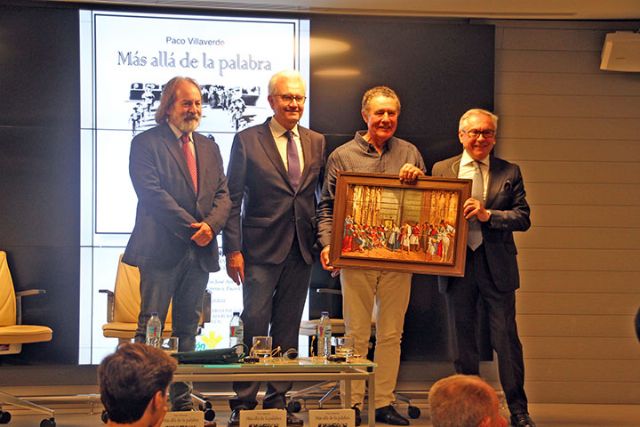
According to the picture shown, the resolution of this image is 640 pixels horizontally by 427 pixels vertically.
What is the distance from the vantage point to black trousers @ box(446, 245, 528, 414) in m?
5.34

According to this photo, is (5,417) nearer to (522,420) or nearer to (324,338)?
(324,338)

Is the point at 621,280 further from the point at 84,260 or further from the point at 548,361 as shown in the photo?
the point at 84,260

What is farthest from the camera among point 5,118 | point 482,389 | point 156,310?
point 5,118

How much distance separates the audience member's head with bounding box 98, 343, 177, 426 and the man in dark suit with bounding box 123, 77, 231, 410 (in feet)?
8.40

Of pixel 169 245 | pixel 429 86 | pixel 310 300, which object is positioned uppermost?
pixel 429 86

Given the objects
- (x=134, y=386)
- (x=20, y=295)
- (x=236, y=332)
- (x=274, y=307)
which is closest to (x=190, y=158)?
(x=274, y=307)

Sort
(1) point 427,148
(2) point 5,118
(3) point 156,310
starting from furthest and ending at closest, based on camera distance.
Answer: (1) point 427,148 < (2) point 5,118 < (3) point 156,310

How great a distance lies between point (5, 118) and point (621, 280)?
4.48 metres

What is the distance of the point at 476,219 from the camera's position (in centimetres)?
534

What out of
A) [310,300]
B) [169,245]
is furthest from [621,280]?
[169,245]

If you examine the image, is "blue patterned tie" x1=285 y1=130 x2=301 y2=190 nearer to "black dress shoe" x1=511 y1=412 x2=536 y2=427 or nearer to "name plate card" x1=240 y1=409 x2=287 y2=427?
"name plate card" x1=240 y1=409 x2=287 y2=427

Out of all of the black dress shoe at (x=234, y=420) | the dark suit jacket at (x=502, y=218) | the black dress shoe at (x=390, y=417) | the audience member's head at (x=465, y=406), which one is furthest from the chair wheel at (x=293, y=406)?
the audience member's head at (x=465, y=406)

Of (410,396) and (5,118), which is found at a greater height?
(5,118)

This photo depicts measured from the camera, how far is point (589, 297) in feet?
22.7
